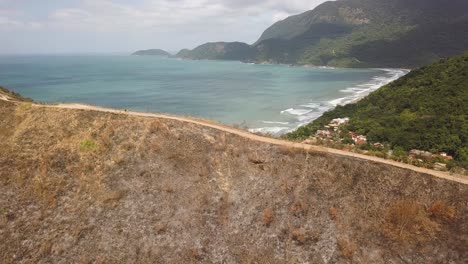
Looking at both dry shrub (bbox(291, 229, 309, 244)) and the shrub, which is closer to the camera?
dry shrub (bbox(291, 229, 309, 244))

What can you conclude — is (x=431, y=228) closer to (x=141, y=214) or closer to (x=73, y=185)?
(x=141, y=214)

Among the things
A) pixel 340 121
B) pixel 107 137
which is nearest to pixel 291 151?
pixel 107 137

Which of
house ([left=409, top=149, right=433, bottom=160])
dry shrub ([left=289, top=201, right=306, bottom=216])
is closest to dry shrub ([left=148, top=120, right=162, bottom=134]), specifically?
dry shrub ([left=289, top=201, right=306, bottom=216])

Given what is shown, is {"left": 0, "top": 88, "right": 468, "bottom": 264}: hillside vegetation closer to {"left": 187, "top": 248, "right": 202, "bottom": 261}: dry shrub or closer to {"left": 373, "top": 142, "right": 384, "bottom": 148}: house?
{"left": 187, "top": 248, "right": 202, "bottom": 261}: dry shrub

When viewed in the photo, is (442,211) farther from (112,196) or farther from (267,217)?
(112,196)

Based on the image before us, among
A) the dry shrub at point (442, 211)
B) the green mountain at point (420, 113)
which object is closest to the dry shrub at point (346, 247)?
the dry shrub at point (442, 211)

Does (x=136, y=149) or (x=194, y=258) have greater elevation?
(x=136, y=149)

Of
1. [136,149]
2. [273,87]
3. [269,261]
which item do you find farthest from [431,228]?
[273,87]
